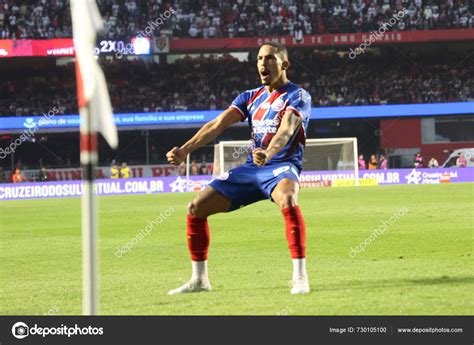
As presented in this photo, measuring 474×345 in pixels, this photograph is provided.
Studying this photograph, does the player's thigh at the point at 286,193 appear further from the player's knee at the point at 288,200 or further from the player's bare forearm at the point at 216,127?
the player's bare forearm at the point at 216,127

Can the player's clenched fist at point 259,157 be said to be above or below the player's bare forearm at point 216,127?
below

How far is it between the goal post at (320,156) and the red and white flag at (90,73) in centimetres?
4413

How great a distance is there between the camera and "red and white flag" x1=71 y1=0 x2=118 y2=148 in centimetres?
467

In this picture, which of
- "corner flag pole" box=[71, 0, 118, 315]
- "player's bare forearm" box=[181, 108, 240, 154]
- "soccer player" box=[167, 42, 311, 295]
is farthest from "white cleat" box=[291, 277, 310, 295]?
"corner flag pole" box=[71, 0, 118, 315]

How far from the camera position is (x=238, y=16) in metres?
59.6

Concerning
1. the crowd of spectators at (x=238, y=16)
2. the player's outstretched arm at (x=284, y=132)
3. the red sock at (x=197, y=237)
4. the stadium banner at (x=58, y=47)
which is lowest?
the red sock at (x=197, y=237)

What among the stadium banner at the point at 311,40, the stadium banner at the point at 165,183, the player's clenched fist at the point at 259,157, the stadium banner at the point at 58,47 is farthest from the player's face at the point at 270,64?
the stadium banner at the point at 311,40

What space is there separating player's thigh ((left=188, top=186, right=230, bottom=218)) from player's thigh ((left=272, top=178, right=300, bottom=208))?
1.97 ft
